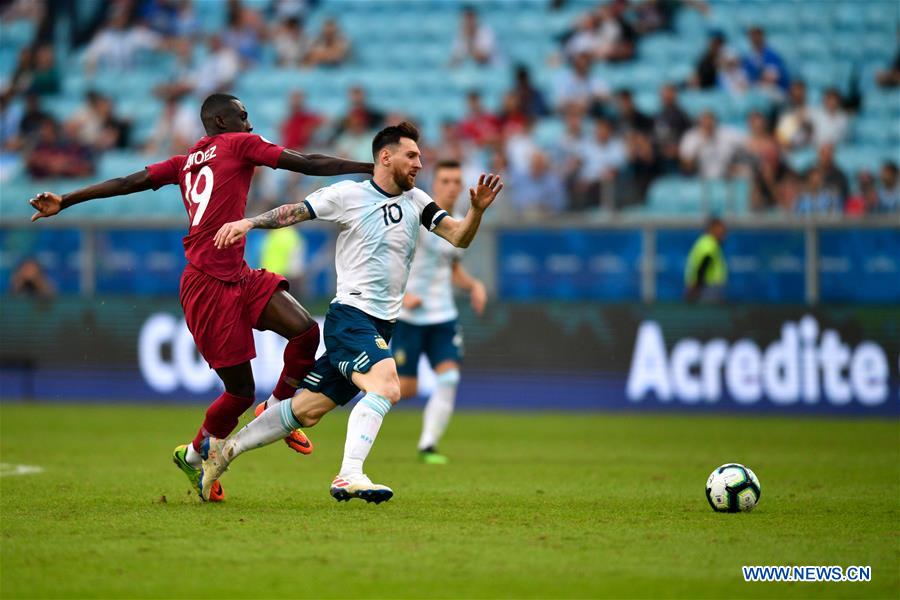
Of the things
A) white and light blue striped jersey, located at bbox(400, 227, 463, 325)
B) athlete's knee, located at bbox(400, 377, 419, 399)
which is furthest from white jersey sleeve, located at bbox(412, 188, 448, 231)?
athlete's knee, located at bbox(400, 377, 419, 399)

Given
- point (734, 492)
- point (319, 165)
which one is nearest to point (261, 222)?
point (319, 165)

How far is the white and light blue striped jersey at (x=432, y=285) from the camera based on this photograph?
13.1 m

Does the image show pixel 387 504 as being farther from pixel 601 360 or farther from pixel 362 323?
pixel 601 360

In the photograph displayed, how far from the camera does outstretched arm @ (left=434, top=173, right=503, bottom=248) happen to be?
8.27 meters

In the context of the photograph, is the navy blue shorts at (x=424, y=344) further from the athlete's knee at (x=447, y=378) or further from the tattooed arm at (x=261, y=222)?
the tattooed arm at (x=261, y=222)

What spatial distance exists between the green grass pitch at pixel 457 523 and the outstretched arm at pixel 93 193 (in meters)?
1.95

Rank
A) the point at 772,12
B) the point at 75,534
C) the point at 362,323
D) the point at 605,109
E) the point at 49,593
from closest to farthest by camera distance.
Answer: the point at 49,593, the point at 75,534, the point at 362,323, the point at 605,109, the point at 772,12

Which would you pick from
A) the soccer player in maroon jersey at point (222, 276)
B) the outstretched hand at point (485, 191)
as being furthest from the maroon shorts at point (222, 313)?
the outstretched hand at point (485, 191)

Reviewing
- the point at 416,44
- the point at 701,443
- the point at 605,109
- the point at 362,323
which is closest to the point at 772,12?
the point at 605,109

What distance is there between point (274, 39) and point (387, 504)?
57.3 ft

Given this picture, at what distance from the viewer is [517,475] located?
1127 cm

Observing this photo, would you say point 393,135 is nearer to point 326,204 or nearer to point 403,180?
point 403,180

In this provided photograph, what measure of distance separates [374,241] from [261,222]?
84cm

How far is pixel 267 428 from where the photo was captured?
29.3 feet
